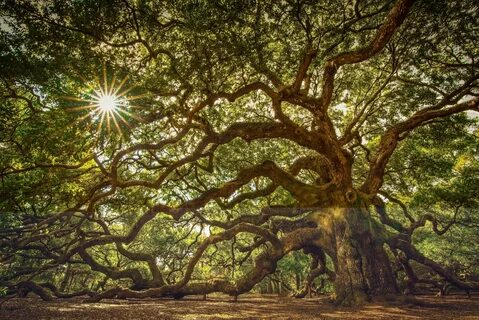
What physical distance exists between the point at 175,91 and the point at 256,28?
3.06m

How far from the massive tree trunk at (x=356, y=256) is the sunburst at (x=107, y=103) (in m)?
8.06

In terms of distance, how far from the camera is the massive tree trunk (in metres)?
9.70

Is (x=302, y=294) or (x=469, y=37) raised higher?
(x=469, y=37)

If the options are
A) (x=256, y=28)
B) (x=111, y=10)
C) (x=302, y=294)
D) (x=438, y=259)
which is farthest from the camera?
(x=438, y=259)

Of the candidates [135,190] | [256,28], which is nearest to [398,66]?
[256,28]

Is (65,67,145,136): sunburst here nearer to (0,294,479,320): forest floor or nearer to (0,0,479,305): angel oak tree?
(0,0,479,305): angel oak tree

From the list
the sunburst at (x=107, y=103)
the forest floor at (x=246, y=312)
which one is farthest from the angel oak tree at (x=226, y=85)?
the forest floor at (x=246, y=312)

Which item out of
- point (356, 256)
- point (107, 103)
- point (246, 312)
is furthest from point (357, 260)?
point (107, 103)

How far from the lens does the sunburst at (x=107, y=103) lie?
820 centimetres

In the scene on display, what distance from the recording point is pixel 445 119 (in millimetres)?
11234

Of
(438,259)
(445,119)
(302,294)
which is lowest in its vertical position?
(302,294)

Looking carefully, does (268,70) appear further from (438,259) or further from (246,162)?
(438,259)

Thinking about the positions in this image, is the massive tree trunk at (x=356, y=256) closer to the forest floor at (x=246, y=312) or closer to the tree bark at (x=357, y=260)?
the tree bark at (x=357, y=260)

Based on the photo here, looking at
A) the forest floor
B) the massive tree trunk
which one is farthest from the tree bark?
the forest floor
